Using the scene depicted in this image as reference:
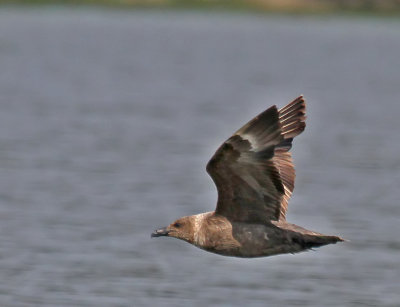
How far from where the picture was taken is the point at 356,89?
3594 centimetres

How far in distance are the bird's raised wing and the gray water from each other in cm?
151

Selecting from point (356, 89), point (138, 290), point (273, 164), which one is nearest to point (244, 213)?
point (273, 164)

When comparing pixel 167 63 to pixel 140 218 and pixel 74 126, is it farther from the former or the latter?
pixel 140 218

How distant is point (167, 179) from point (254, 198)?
8237 millimetres

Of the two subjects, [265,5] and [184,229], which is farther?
[265,5]

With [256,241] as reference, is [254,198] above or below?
above

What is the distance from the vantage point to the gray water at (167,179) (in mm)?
11406

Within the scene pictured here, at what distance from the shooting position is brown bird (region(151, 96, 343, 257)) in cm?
898

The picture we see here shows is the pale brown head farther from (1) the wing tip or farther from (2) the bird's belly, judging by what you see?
(1) the wing tip

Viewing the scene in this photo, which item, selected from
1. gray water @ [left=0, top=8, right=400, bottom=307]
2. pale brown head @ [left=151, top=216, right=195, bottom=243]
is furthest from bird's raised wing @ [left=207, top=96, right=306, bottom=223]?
gray water @ [left=0, top=8, right=400, bottom=307]

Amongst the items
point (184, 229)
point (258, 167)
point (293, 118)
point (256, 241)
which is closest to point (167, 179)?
point (184, 229)

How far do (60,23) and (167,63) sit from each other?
24458 mm

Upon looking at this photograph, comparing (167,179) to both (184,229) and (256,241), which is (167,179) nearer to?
(184,229)

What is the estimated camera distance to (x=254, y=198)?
9.34 metres
